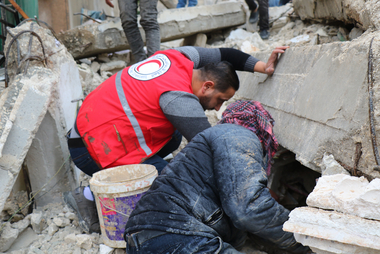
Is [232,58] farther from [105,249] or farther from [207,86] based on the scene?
[105,249]

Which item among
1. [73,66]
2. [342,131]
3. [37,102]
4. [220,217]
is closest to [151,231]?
[220,217]

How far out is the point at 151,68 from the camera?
2.30 meters

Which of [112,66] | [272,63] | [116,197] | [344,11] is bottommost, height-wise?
[112,66]

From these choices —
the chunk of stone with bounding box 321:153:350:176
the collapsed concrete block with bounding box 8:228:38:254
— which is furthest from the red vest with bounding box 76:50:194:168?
the chunk of stone with bounding box 321:153:350:176

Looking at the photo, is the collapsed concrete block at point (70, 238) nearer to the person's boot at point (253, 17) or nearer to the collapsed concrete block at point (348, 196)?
the collapsed concrete block at point (348, 196)

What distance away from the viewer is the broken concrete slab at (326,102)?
152cm

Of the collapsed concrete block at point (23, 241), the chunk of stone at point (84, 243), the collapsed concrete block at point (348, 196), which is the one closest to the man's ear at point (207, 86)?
the collapsed concrete block at point (348, 196)

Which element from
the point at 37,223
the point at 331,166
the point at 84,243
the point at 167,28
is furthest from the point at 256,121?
the point at 167,28

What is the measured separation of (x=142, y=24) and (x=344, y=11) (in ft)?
7.42

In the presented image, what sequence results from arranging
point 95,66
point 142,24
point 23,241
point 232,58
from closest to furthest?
point 23,241, point 232,58, point 142,24, point 95,66

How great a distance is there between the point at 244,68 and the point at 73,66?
6.15 feet

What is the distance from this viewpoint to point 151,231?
4.95 ft

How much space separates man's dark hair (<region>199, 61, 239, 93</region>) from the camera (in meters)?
2.27

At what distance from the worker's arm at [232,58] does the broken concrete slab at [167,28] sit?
2619mm
